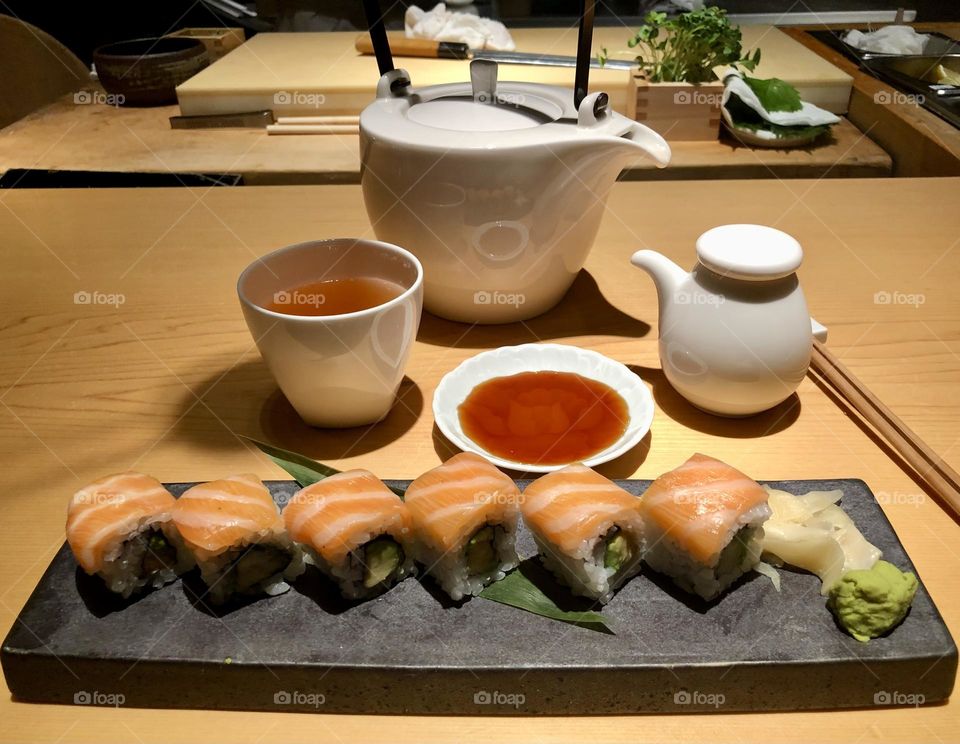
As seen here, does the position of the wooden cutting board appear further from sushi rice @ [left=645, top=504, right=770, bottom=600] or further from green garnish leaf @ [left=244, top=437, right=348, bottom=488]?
sushi rice @ [left=645, top=504, right=770, bottom=600]

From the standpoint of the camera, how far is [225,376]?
4.26ft

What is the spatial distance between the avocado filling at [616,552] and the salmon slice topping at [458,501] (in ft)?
0.36

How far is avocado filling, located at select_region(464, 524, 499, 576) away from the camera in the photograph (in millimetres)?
868

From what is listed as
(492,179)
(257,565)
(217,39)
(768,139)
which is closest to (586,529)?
(257,565)

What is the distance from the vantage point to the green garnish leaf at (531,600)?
0.81m

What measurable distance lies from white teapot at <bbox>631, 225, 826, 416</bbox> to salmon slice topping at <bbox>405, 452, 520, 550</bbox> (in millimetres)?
377

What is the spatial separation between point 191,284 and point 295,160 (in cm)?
76

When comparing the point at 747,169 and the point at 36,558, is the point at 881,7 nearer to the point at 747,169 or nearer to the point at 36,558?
the point at 747,169

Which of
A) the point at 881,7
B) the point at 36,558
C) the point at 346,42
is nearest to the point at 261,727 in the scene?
the point at 36,558

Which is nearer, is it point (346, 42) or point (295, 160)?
point (295, 160)

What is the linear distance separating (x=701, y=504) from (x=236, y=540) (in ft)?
1.60

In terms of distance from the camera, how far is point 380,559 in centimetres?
87

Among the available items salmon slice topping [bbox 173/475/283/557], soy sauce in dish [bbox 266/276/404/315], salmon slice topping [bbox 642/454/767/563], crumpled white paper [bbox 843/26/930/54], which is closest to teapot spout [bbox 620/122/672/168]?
soy sauce in dish [bbox 266/276/404/315]

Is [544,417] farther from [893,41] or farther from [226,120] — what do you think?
[893,41]
